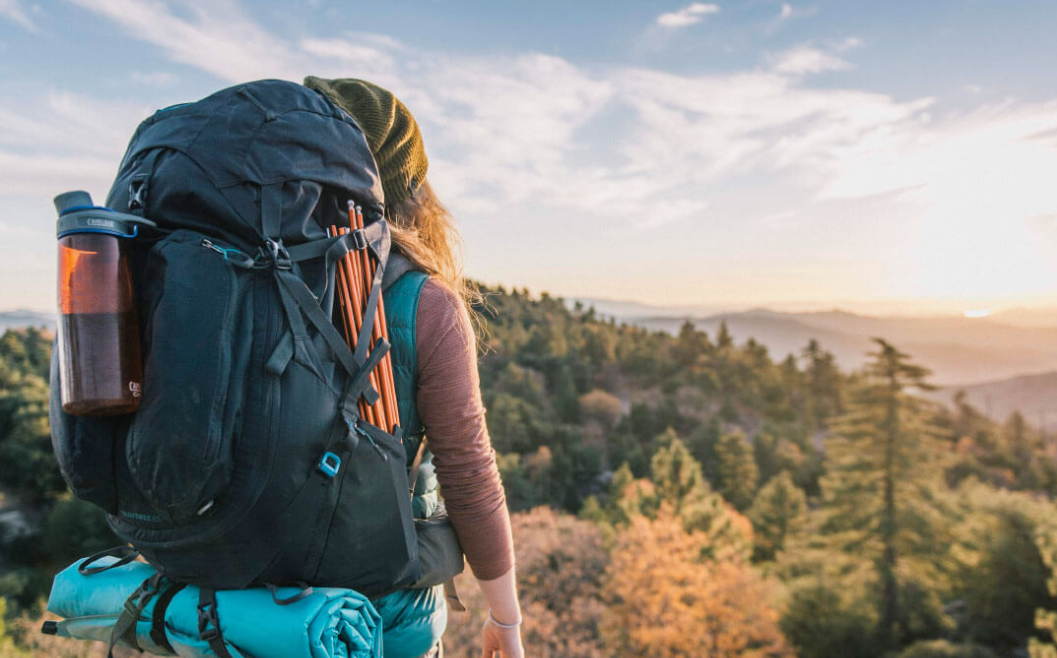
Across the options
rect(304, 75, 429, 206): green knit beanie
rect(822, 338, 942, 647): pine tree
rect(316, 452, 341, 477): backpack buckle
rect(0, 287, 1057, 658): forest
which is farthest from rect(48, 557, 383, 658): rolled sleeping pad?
rect(822, 338, 942, 647): pine tree

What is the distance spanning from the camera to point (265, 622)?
41.0 inches

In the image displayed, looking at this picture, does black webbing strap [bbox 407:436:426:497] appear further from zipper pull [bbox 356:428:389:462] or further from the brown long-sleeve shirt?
zipper pull [bbox 356:428:389:462]

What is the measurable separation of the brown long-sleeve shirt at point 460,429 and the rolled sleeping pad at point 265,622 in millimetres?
279

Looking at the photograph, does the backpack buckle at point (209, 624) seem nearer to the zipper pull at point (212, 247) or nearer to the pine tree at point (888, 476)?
the zipper pull at point (212, 247)

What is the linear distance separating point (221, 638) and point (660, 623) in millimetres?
24751

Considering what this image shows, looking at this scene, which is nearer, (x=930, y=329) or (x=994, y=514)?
(x=994, y=514)

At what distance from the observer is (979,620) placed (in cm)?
2458

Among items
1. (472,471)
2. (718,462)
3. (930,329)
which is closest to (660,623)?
(718,462)

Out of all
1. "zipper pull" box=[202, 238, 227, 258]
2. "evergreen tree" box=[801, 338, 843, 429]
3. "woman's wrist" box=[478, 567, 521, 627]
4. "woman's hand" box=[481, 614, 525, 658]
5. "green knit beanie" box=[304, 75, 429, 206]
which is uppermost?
"green knit beanie" box=[304, 75, 429, 206]

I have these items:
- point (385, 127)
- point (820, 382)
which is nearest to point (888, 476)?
point (385, 127)

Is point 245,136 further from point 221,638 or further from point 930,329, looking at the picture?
point 930,329

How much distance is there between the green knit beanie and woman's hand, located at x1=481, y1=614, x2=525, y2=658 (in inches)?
41.1

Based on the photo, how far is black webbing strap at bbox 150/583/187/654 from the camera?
3.64 ft

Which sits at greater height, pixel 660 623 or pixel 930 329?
pixel 930 329
